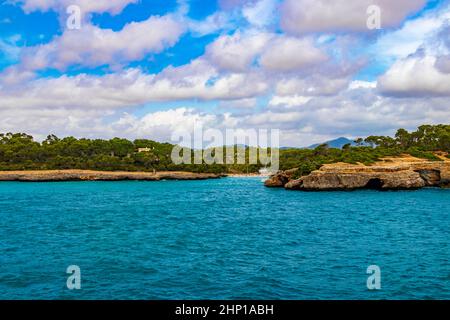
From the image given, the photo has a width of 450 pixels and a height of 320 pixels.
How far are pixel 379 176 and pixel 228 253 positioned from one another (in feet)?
233

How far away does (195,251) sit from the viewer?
3266cm

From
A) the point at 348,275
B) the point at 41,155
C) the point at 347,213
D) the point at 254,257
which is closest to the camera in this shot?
the point at 348,275

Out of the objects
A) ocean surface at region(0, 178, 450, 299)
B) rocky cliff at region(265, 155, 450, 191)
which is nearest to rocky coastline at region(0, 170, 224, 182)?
rocky cliff at region(265, 155, 450, 191)

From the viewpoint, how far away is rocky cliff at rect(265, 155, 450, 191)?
92938 mm

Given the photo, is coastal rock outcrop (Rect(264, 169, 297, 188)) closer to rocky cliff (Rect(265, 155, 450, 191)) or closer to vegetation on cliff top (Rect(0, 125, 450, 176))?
rocky cliff (Rect(265, 155, 450, 191))

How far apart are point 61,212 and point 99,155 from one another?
13827 cm

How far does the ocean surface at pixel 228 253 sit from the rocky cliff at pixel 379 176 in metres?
35.8

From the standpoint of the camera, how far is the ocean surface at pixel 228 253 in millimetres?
22891

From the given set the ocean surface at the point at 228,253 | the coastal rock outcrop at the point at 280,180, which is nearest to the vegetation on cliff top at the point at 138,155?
the coastal rock outcrop at the point at 280,180

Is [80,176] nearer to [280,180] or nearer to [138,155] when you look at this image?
[138,155]

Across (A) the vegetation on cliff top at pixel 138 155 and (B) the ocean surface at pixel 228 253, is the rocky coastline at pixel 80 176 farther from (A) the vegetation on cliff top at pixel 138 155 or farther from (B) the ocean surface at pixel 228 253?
(B) the ocean surface at pixel 228 253
